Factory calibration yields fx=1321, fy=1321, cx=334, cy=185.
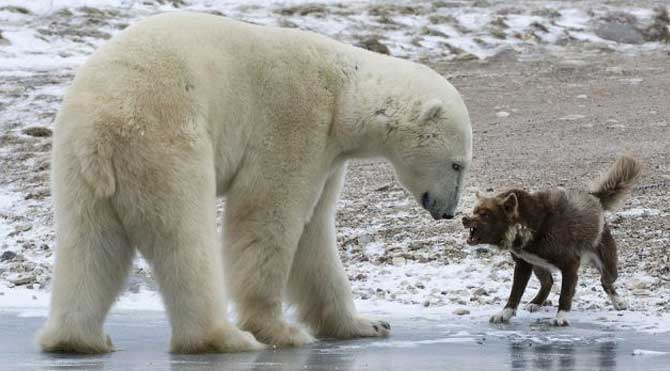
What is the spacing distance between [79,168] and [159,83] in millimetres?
545

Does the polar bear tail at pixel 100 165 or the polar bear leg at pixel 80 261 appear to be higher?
the polar bear tail at pixel 100 165

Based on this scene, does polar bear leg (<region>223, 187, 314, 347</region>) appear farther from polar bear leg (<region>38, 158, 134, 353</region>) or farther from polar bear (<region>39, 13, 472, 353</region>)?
polar bear leg (<region>38, 158, 134, 353</region>)

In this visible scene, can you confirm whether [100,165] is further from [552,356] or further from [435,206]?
[552,356]

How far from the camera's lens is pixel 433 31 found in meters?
23.2

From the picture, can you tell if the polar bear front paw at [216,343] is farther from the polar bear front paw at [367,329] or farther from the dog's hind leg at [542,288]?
the dog's hind leg at [542,288]

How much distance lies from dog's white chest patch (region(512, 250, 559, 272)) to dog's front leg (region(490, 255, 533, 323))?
37 millimetres

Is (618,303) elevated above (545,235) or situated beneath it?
situated beneath

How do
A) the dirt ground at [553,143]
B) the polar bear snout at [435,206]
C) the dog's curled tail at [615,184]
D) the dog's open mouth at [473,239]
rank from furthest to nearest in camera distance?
the dirt ground at [553,143]
the dog's curled tail at [615,184]
the dog's open mouth at [473,239]
the polar bear snout at [435,206]

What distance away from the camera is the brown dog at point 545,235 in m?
7.77

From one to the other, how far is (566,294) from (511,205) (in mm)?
660

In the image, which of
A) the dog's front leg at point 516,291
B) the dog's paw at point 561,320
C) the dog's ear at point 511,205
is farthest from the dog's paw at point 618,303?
the dog's ear at point 511,205

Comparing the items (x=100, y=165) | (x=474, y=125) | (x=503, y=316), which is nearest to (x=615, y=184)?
(x=503, y=316)

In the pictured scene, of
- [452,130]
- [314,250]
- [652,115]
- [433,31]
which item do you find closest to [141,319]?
[314,250]

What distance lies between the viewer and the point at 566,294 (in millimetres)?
7492
